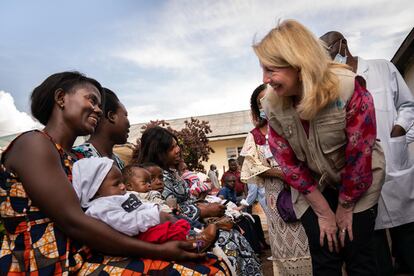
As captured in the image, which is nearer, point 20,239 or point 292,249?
point 20,239

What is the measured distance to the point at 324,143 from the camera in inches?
78.7

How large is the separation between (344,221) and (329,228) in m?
0.10

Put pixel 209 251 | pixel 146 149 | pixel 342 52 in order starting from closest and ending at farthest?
pixel 209 251
pixel 342 52
pixel 146 149

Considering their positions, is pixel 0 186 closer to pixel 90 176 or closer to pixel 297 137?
pixel 90 176

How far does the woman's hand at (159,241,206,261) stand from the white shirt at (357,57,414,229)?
5.61ft

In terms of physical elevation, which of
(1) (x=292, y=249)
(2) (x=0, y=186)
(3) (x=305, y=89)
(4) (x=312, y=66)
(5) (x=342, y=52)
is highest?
(5) (x=342, y=52)

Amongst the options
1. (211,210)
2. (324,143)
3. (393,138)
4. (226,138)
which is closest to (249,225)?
(211,210)

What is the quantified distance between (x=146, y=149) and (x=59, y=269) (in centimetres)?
204

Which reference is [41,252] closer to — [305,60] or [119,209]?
[119,209]

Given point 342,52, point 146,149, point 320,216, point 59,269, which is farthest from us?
point 146,149

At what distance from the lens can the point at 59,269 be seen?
5.06ft

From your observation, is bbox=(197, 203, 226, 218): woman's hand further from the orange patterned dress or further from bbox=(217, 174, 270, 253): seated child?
the orange patterned dress

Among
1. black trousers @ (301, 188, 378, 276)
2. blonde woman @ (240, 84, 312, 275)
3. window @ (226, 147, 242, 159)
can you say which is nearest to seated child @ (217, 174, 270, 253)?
blonde woman @ (240, 84, 312, 275)

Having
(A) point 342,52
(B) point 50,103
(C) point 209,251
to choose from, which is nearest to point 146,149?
(B) point 50,103
